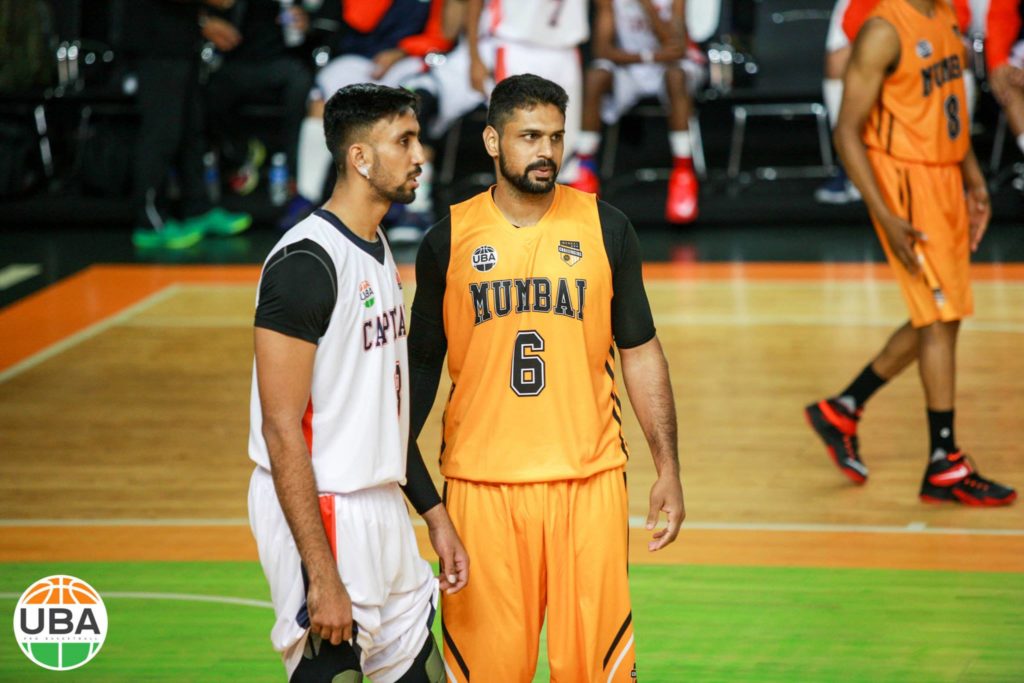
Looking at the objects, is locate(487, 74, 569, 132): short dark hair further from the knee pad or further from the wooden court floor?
the wooden court floor

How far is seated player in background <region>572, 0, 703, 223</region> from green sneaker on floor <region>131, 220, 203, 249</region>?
2.86 metres

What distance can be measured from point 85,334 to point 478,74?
3.39 m

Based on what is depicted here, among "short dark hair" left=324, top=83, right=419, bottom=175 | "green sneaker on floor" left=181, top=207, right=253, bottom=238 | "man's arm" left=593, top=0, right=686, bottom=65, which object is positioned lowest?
"green sneaker on floor" left=181, top=207, right=253, bottom=238

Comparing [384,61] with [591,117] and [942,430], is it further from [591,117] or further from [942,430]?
[942,430]

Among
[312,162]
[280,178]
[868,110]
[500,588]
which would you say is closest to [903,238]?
[868,110]

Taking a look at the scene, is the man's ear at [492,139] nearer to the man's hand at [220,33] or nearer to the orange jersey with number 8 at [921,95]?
the orange jersey with number 8 at [921,95]

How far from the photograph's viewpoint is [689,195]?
1183cm

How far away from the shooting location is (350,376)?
3.28m

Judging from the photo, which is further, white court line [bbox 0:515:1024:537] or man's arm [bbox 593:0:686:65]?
man's arm [bbox 593:0:686:65]

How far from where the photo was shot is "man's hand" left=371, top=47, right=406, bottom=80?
1138 cm

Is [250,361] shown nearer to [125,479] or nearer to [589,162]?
[125,479]

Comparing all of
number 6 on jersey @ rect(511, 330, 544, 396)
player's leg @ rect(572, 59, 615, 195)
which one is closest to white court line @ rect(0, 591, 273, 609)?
number 6 on jersey @ rect(511, 330, 544, 396)

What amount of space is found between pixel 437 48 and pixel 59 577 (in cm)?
694

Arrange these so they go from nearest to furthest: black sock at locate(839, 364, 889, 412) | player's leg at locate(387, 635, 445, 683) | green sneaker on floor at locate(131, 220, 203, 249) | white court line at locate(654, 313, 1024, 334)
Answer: player's leg at locate(387, 635, 445, 683)
black sock at locate(839, 364, 889, 412)
white court line at locate(654, 313, 1024, 334)
green sneaker on floor at locate(131, 220, 203, 249)
